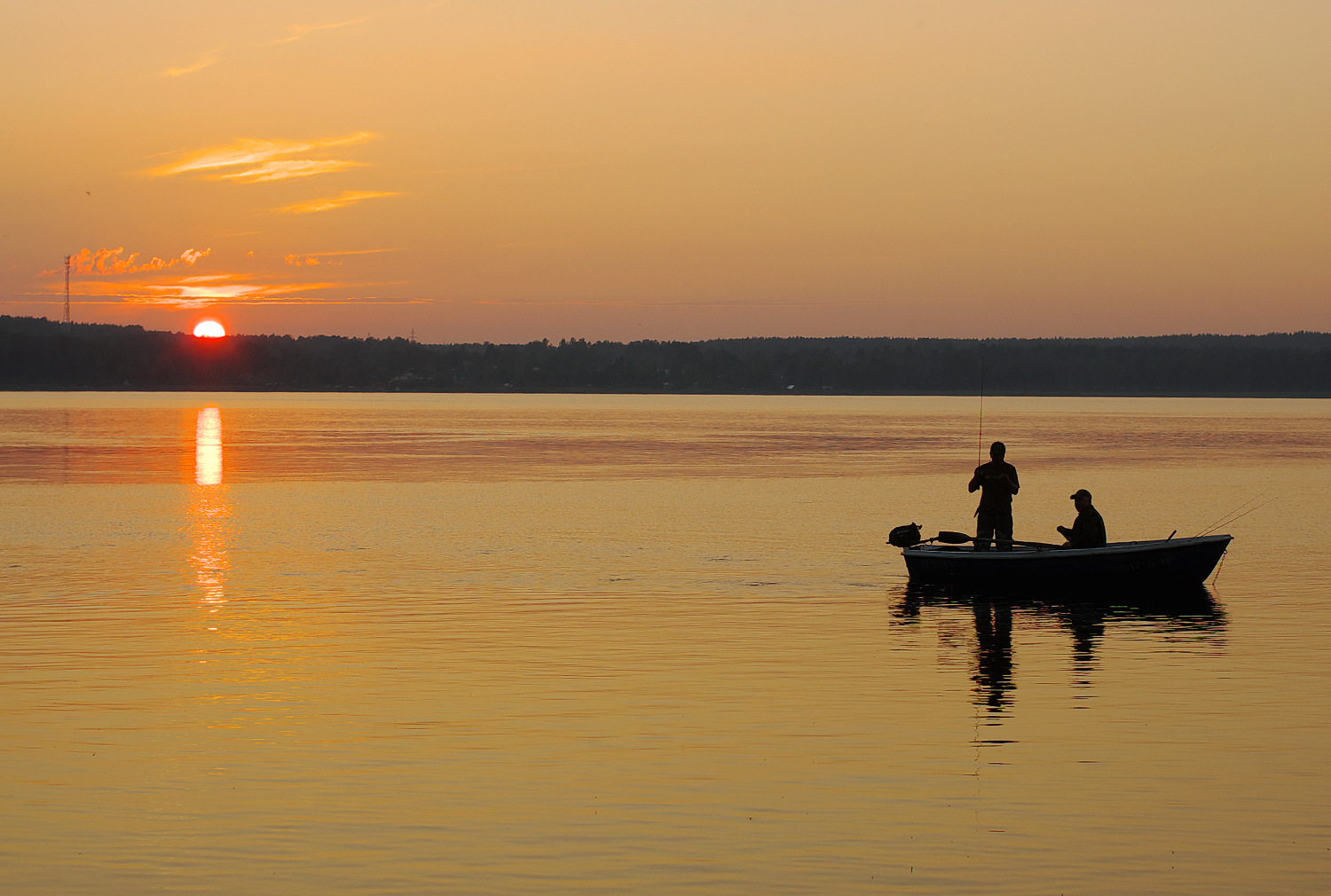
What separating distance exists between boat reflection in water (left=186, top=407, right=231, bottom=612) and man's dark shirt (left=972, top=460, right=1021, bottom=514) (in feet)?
47.2

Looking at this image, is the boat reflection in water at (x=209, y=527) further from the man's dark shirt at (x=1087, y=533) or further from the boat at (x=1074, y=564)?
the man's dark shirt at (x=1087, y=533)

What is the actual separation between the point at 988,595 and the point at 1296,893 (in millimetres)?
18578

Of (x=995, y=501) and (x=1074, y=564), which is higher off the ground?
(x=995, y=501)

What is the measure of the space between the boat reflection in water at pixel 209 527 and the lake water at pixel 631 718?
0.99 ft

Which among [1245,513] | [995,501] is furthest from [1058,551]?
[1245,513]

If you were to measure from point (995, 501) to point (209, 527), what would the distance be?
2550 centimetres

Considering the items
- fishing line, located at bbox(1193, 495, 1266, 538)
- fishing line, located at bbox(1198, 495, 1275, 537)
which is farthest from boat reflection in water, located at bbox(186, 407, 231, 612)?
fishing line, located at bbox(1198, 495, 1275, 537)

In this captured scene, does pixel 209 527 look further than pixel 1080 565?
Yes

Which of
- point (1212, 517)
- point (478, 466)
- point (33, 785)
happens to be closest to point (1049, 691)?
point (33, 785)

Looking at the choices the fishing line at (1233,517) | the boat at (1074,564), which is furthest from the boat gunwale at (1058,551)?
the fishing line at (1233,517)

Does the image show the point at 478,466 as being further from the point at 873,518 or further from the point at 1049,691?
the point at 1049,691

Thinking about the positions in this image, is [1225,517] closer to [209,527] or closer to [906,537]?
[906,537]

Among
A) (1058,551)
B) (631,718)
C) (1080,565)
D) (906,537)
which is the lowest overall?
(631,718)

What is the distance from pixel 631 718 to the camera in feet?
57.1
